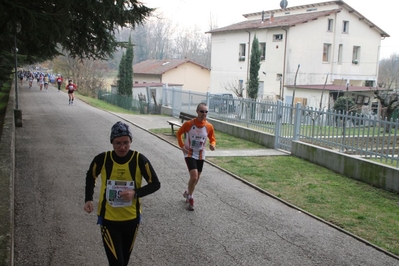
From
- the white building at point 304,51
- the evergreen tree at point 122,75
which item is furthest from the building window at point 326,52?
the evergreen tree at point 122,75

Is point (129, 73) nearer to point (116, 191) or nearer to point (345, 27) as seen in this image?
point (345, 27)

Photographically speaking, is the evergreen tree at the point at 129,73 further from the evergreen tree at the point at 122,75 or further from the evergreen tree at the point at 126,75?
the evergreen tree at the point at 122,75

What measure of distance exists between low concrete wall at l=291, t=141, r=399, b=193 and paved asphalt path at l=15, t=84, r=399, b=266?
2688 mm

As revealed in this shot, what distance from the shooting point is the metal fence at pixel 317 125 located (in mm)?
9727

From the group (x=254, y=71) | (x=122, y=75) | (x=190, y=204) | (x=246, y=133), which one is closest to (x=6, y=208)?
(x=190, y=204)

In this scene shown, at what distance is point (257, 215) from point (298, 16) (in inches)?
1479

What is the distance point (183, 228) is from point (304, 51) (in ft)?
118

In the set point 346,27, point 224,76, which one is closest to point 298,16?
point 346,27

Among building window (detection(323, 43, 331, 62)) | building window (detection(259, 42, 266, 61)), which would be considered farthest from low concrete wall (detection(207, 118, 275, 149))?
building window (detection(323, 43, 331, 62))

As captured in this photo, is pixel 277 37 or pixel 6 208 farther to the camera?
pixel 277 37

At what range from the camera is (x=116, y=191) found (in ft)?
12.8

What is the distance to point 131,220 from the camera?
397 cm

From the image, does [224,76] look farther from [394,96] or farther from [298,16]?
[394,96]

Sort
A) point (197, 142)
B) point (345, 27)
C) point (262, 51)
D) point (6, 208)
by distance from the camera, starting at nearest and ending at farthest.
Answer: point (6, 208) → point (197, 142) → point (262, 51) → point (345, 27)
